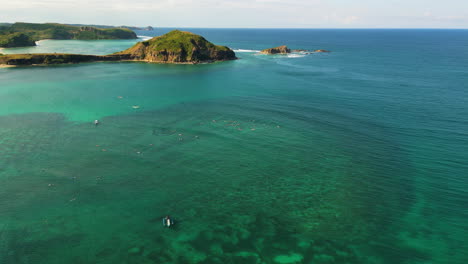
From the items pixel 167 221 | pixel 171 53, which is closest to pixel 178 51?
pixel 171 53

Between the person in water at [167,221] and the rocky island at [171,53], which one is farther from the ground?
the rocky island at [171,53]

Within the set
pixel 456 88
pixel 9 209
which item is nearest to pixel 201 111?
pixel 9 209

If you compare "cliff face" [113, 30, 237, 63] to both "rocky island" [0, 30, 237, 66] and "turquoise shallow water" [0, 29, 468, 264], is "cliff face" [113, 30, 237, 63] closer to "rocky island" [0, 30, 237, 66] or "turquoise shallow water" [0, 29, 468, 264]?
"rocky island" [0, 30, 237, 66]

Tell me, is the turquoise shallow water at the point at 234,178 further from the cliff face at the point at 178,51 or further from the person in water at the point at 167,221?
the cliff face at the point at 178,51

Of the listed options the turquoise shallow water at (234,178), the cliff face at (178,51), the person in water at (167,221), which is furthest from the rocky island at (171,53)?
the person in water at (167,221)

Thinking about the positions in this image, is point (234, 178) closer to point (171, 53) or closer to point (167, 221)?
point (167, 221)

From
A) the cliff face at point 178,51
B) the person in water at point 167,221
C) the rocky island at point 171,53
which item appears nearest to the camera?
the person in water at point 167,221
